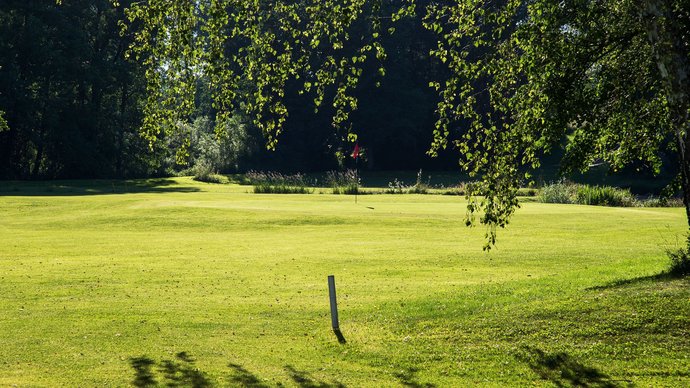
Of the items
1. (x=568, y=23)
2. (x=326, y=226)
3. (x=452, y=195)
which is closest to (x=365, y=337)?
(x=568, y=23)

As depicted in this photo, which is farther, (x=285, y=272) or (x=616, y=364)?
(x=285, y=272)

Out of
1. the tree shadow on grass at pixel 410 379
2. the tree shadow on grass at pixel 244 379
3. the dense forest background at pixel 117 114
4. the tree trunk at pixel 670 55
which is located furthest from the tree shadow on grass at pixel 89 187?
the tree trunk at pixel 670 55

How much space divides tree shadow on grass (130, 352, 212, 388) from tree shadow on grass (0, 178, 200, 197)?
43.1 metres

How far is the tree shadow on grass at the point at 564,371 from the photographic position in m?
11.6

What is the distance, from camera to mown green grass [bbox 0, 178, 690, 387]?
12.5 meters

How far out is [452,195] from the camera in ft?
182

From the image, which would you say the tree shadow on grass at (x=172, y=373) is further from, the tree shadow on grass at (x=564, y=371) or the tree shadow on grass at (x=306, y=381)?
the tree shadow on grass at (x=564, y=371)

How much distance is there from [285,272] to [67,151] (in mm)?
55641

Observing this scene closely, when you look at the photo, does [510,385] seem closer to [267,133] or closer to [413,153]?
[267,133]

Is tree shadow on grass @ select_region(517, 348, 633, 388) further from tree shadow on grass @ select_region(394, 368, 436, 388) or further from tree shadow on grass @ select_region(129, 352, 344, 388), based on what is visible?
tree shadow on grass @ select_region(129, 352, 344, 388)

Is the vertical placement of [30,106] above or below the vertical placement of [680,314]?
above

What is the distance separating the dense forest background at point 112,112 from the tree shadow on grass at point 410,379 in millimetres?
46038

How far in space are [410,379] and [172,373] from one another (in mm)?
3588

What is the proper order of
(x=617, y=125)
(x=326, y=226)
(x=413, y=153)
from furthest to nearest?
1. (x=413, y=153)
2. (x=326, y=226)
3. (x=617, y=125)
